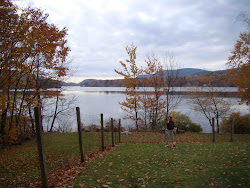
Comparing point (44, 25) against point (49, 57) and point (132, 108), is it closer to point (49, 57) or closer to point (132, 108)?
point (49, 57)

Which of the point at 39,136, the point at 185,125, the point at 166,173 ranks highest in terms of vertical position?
the point at 39,136

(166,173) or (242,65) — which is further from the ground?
(242,65)

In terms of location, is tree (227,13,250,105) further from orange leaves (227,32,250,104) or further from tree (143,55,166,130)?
tree (143,55,166,130)

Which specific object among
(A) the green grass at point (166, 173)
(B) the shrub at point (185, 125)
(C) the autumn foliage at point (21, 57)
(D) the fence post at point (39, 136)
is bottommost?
(B) the shrub at point (185, 125)

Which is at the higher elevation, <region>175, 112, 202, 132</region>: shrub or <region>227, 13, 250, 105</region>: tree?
<region>227, 13, 250, 105</region>: tree

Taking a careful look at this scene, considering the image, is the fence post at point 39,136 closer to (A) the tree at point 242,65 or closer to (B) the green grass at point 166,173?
(B) the green grass at point 166,173

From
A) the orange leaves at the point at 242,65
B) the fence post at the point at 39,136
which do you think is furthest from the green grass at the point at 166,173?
the orange leaves at the point at 242,65

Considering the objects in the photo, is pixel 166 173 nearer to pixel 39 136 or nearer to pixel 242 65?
pixel 39 136

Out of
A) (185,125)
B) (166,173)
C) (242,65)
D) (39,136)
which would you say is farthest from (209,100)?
(39,136)

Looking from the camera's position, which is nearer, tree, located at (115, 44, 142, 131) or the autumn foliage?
the autumn foliage

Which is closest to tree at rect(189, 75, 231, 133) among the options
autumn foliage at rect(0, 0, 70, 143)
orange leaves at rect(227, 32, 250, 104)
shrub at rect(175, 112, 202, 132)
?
shrub at rect(175, 112, 202, 132)

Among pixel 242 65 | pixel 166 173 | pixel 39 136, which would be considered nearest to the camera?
pixel 39 136

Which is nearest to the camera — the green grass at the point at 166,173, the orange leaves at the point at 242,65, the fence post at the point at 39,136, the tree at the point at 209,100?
the fence post at the point at 39,136

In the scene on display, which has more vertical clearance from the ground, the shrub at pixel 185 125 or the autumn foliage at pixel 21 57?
the autumn foliage at pixel 21 57
